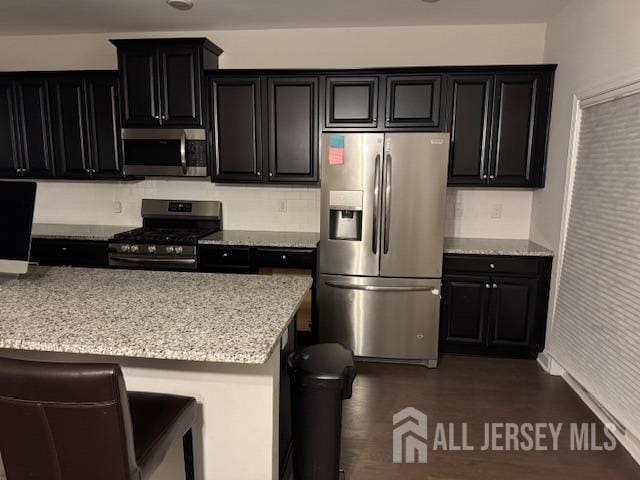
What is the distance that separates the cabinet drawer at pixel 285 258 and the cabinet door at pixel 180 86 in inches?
47.6

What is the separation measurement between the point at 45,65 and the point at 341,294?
3.45 meters

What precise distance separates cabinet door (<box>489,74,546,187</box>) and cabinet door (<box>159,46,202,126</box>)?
234cm

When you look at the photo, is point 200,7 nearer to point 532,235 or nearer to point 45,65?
point 45,65

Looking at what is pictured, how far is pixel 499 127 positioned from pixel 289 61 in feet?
6.00

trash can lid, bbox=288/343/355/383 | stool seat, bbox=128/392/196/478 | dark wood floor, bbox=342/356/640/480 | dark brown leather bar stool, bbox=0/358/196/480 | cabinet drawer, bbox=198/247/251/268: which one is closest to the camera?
dark brown leather bar stool, bbox=0/358/196/480

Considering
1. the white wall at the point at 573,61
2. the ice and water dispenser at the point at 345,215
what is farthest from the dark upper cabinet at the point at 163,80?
the white wall at the point at 573,61

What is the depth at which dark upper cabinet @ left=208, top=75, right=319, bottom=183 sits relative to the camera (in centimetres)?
348

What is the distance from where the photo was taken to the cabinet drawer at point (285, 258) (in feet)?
11.1

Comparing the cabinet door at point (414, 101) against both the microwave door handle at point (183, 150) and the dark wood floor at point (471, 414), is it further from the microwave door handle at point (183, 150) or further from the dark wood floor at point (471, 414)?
the dark wood floor at point (471, 414)

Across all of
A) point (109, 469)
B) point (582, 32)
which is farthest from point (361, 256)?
point (109, 469)

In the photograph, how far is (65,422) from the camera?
1.08 meters

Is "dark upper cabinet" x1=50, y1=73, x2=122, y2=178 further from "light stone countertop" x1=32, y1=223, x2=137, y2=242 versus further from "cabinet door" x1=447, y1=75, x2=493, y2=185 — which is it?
"cabinet door" x1=447, y1=75, x2=493, y2=185

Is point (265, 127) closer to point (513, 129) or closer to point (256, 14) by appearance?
point (256, 14)

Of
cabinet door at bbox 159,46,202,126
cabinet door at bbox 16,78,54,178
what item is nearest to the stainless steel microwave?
cabinet door at bbox 159,46,202,126
